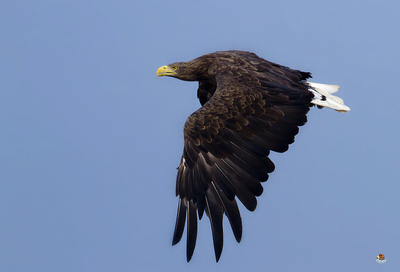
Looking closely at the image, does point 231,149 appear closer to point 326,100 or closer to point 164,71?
point 326,100

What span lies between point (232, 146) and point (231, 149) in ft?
0.13

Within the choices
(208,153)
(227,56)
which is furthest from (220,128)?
(227,56)

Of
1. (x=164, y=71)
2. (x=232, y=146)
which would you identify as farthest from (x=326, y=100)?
(x=164, y=71)

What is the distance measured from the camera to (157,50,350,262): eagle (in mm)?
6812

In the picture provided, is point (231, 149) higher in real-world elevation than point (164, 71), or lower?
lower

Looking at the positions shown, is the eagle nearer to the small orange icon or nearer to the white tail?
the white tail

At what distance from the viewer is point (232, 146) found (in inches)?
276

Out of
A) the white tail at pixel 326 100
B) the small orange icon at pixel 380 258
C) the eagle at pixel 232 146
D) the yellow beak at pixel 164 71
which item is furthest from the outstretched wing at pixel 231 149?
the small orange icon at pixel 380 258

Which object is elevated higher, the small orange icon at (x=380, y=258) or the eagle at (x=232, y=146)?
the eagle at (x=232, y=146)

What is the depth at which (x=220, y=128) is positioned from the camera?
707 cm

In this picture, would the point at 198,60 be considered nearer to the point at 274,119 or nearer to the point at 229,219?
the point at 274,119

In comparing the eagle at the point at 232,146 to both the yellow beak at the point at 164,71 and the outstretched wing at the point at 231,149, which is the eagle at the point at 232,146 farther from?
the yellow beak at the point at 164,71

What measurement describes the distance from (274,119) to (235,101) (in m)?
0.46

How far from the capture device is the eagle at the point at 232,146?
681 centimetres
